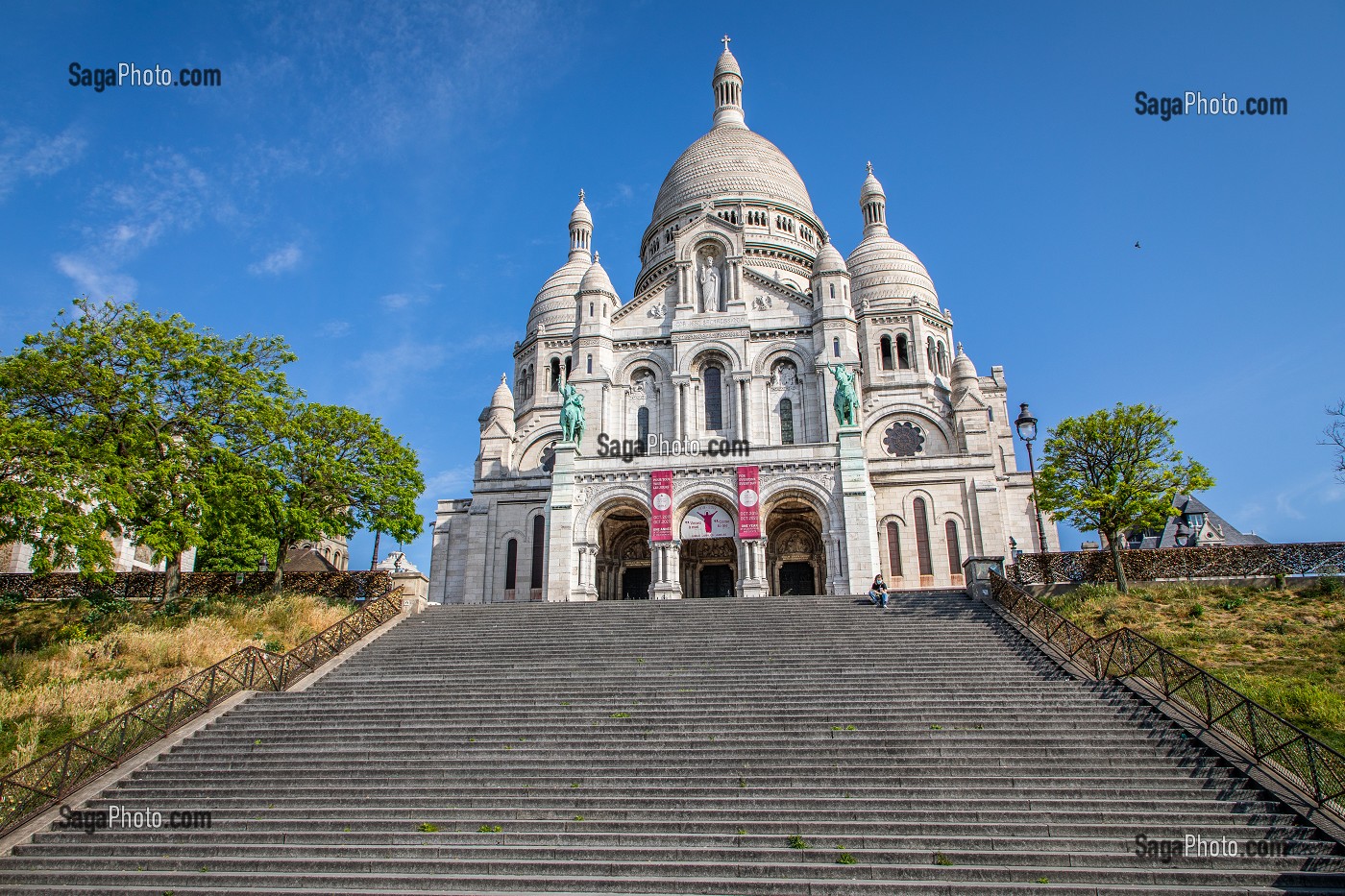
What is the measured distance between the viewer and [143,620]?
75.1 ft

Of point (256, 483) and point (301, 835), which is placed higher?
point (256, 483)

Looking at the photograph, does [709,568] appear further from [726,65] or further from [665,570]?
[726,65]

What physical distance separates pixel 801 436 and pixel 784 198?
21364 mm

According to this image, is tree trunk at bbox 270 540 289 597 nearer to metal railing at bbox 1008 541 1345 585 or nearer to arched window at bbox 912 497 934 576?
metal railing at bbox 1008 541 1345 585

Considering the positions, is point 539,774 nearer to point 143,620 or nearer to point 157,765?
point 157,765

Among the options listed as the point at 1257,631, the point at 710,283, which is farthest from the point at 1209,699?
the point at 710,283

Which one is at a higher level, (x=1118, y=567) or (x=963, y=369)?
(x=963, y=369)

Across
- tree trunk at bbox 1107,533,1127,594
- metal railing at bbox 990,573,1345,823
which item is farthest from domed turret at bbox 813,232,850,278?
metal railing at bbox 990,573,1345,823

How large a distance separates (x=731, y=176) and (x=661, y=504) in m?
27.9

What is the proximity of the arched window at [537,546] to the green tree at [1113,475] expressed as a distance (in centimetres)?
2116

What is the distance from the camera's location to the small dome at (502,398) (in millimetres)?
44312

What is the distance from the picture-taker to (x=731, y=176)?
51688 millimetres

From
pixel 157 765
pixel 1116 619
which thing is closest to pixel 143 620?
pixel 157 765

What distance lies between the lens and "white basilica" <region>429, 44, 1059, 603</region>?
31016 millimetres
